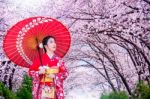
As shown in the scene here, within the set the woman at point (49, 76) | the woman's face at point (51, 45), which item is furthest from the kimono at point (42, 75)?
the woman's face at point (51, 45)

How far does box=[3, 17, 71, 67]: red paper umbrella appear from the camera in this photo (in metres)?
8.47

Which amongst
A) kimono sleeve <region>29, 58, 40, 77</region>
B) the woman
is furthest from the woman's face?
kimono sleeve <region>29, 58, 40, 77</region>

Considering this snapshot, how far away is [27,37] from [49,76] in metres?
0.82

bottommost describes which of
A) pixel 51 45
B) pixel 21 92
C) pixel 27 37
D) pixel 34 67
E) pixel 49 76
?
pixel 21 92

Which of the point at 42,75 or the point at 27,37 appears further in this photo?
the point at 27,37

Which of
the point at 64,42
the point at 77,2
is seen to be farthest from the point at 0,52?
the point at 64,42

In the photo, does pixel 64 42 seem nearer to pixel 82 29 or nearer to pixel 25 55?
pixel 25 55

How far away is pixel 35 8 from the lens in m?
17.5

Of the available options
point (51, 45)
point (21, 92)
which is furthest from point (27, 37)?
point (21, 92)

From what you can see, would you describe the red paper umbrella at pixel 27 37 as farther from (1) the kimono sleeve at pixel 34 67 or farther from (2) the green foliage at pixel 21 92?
(2) the green foliage at pixel 21 92

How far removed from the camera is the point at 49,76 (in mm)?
8273

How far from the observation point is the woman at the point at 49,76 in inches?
326

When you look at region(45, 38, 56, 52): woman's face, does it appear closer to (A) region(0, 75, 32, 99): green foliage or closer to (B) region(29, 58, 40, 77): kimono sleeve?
(B) region(29, 58, 40, 77): kimono sleeve

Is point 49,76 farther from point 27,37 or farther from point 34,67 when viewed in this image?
point 27,37
